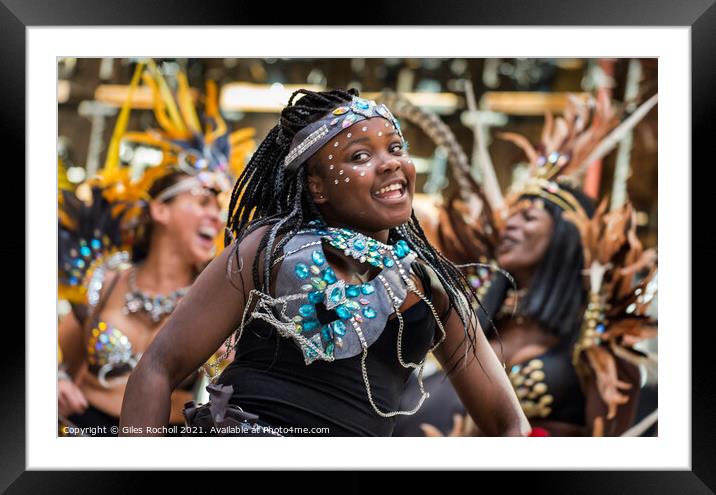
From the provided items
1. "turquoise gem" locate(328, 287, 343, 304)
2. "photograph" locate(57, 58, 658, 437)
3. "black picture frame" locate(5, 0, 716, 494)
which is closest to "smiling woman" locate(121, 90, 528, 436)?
"turquoise gem" locate(328, 287, 343, 304)

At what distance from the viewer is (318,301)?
2.77 meters

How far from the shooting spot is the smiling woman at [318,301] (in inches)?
109

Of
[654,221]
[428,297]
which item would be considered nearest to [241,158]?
[654,221]

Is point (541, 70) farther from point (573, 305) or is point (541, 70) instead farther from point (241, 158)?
point (241, 158)

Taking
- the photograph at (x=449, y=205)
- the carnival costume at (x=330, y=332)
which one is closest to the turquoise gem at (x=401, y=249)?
the carnival costume at (x=330, y=332)

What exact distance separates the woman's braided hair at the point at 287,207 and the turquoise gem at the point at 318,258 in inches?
3.6

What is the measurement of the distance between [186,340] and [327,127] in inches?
27.5

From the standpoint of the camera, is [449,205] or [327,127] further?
[449,205]

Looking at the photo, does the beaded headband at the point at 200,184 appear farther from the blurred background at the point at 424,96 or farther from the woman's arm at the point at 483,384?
the woman's arm at the point at 483,384

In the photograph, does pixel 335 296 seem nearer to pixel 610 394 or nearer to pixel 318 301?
pixel 318 301

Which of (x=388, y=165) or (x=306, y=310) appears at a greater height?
(x=388, y=165)

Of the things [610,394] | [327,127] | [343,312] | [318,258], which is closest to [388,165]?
[327,127]
